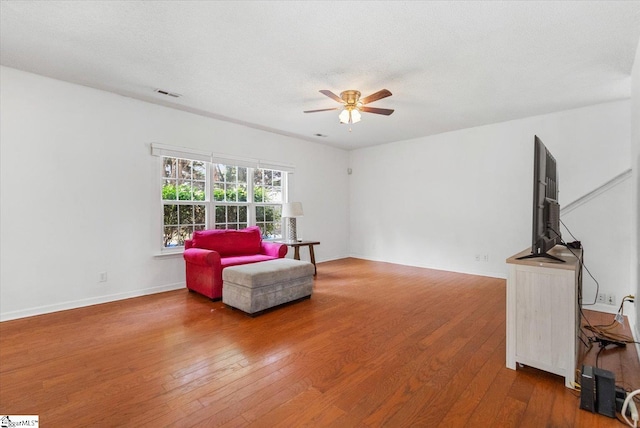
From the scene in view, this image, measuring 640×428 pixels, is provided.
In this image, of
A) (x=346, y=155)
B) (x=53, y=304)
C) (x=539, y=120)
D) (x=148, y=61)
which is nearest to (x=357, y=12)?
(x=148, y=61)

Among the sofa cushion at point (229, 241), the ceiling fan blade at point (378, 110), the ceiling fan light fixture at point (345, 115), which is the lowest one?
the sofa cushion at point (229, 241)

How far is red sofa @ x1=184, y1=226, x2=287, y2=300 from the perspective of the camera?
3.62 m

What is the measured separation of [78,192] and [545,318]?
4725mm

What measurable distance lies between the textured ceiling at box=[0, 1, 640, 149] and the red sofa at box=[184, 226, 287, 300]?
1.85 metres

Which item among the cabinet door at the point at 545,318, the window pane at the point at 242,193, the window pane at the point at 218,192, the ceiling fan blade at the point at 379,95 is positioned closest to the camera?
the cabinet door at the point at 545,318

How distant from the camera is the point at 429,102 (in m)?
3.95

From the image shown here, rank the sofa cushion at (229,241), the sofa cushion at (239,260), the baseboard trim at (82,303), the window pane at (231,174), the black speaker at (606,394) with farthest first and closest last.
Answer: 1. the window pane at (231,174)
2. the sofa cushion at (229,241)
3. the sofa cushion at (239,260)
4. the baseboard trim at (82,303)
5. the black speaker at (606,394)

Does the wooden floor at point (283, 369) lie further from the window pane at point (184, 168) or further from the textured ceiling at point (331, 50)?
the textured ceiling at point (331, 50)

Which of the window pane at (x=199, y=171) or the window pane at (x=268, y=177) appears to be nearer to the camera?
the window pane at (x=199, y=171)

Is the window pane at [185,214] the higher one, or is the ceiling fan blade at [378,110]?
the ceiling fan blade at [378,110]

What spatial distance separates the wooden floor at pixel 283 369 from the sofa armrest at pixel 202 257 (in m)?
0.53

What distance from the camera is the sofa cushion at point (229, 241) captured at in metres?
4.09

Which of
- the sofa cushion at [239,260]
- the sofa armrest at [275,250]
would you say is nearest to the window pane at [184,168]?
the sofa cushion at [239,260]

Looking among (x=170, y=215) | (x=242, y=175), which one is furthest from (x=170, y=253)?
(x=242, y=175)
